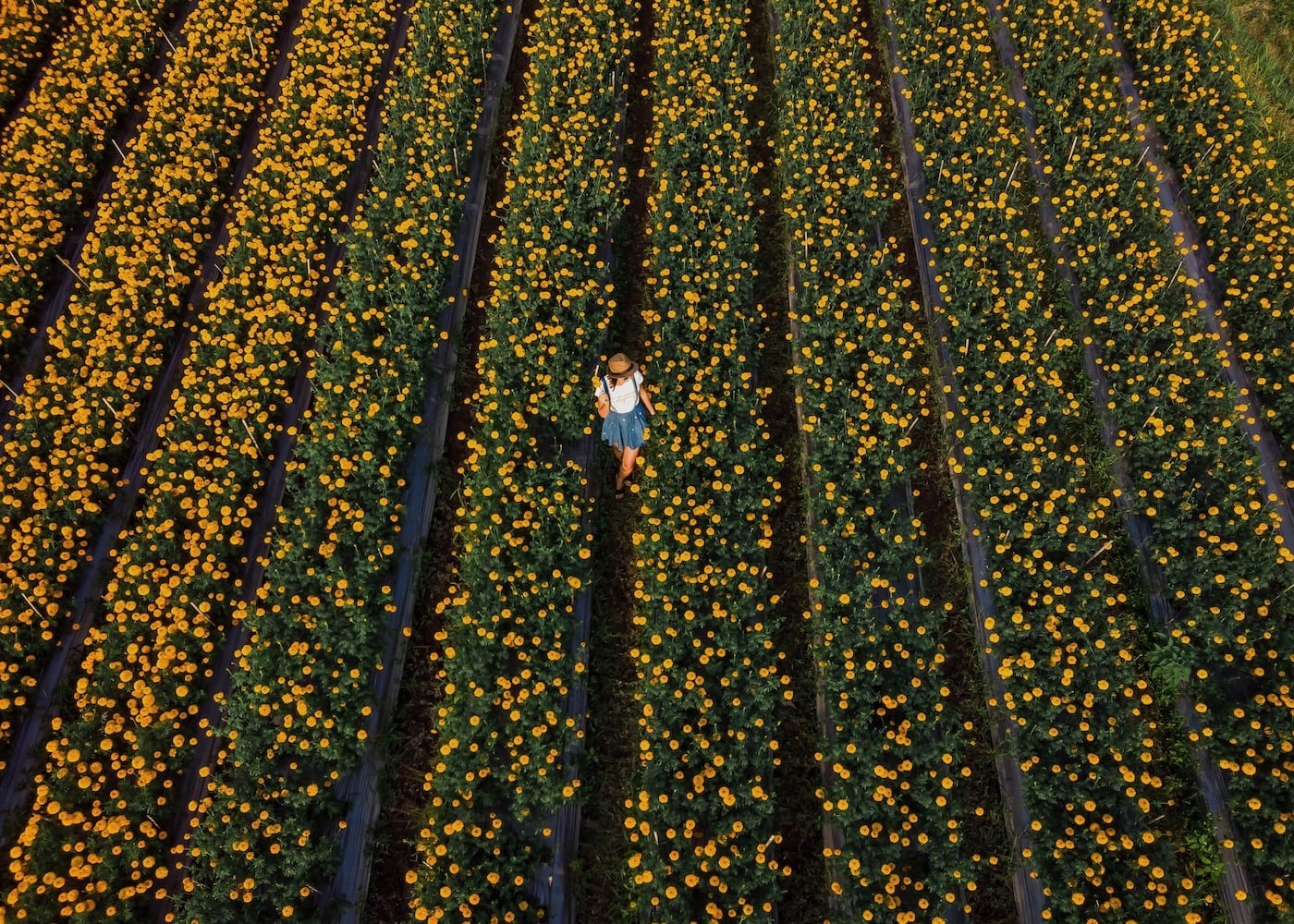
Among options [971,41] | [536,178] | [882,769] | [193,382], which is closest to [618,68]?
[536,178]

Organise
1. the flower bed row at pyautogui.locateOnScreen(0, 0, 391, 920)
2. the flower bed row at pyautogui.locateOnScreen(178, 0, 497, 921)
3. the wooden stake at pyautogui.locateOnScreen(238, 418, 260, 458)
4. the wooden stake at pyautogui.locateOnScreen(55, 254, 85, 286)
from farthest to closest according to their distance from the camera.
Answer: the wooden stake at pyautogui.locateOnScreen(55, 254, 85, 286)
the wooden stake at pyautogui.locateOnScreen(238, 418, 260, 458)
the flower bed row at pyautogui.locateOnScreen(178, 0, 497, 921)
the flower bed row at pyautogui.locateOnScreen(0, 0, 391, 920)

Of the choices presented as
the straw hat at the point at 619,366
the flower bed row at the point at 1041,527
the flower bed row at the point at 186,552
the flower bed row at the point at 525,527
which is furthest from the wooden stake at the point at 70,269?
the flower bed row at the point at 1041,527

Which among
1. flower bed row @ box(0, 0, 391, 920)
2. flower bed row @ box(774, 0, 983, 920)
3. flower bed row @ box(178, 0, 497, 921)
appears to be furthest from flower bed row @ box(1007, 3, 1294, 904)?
flower bed row @ box(0, 0, 391, 920)

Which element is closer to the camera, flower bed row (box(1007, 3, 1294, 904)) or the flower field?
the flower field

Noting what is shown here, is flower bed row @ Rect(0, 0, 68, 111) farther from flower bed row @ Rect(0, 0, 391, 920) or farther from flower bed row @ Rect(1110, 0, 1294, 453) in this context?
flower bed row @ Rect(1110, 0, 1294, 453)

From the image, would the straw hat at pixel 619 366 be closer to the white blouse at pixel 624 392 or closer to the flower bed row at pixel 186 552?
the white blouse at pixel 624 392

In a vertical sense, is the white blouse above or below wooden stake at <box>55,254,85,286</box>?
below

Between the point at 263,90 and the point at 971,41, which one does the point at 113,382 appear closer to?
the point at 263,90
